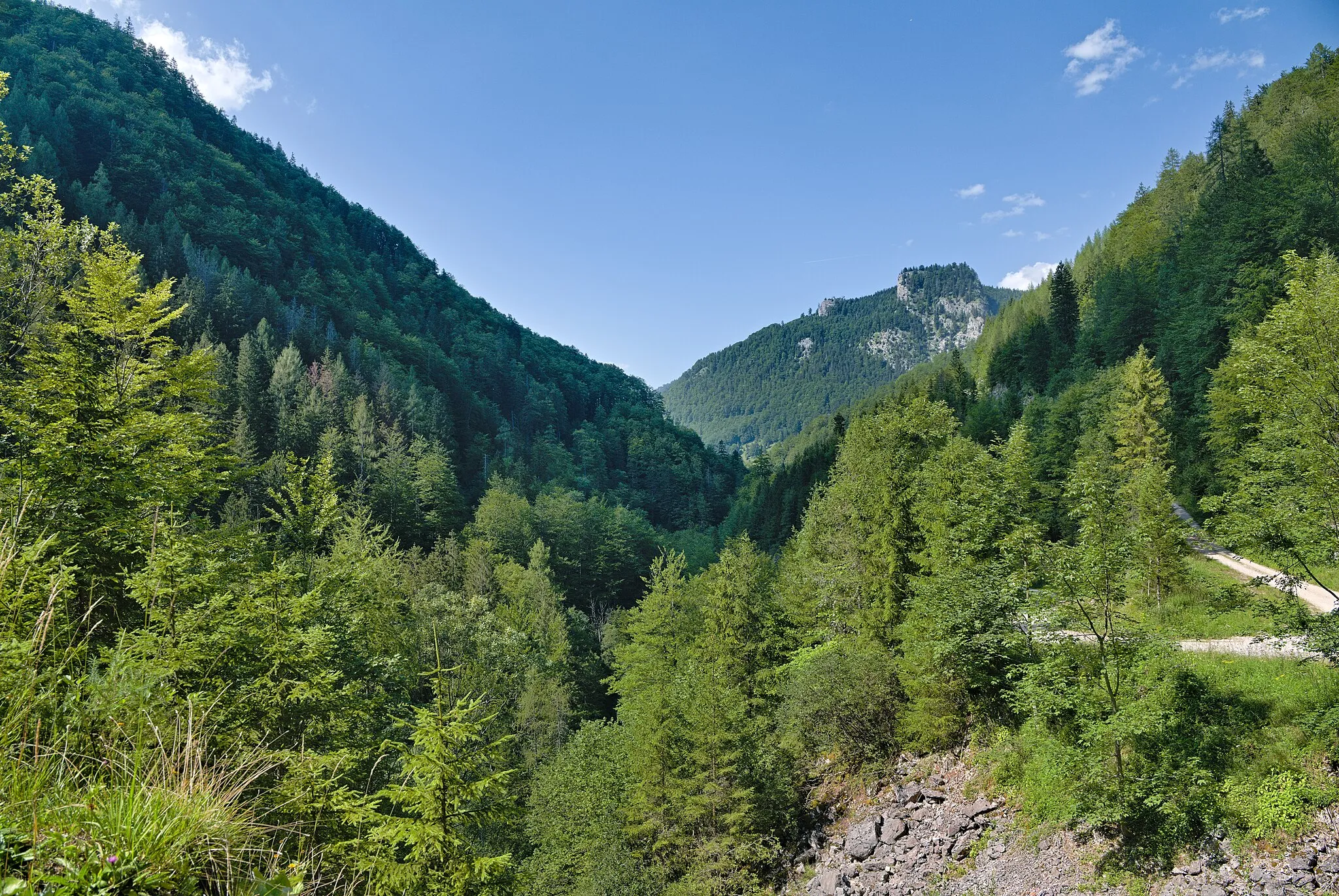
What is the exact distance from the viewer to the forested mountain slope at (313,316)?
65.0m

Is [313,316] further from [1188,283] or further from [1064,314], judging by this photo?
[1188,283]

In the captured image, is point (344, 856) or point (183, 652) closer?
point (344, 856)

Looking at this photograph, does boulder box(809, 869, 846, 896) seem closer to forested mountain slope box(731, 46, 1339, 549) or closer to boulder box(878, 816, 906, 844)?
boulder box(878, 816, 906, 844)

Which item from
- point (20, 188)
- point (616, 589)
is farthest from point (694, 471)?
point (20, 188)

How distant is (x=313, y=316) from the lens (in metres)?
89.1

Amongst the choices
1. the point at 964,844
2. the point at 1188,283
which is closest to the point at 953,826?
the point at 964,844

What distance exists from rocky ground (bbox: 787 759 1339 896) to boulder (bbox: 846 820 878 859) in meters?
0.02

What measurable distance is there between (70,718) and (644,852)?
1874 centimetres

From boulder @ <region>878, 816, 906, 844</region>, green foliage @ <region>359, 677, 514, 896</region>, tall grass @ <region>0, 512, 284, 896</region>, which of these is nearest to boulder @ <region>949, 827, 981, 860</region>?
boulder @ <region>878, 816, 906, 844</region>

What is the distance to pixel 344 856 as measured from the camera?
7027mm

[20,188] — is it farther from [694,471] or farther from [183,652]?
[694,471]

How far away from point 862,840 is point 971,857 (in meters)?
3.54

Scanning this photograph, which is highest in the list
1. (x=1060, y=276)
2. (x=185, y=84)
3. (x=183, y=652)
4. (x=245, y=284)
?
(x=185, y=84)

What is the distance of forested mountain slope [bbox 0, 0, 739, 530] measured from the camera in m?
65.0
